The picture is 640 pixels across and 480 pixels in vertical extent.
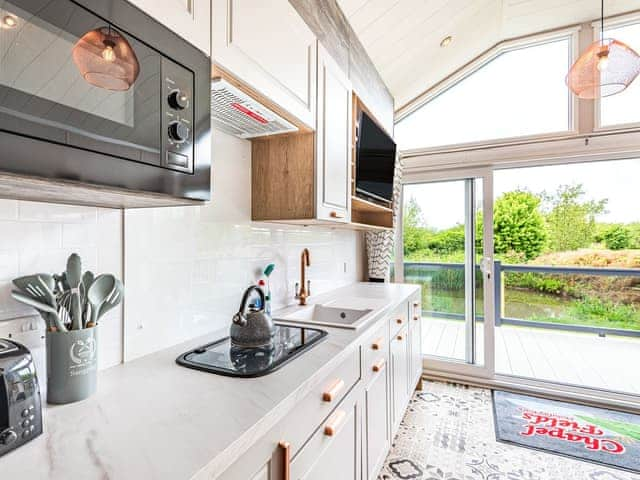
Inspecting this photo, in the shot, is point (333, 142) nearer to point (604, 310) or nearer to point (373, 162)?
point (373, 162)

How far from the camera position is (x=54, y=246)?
3.00 feet

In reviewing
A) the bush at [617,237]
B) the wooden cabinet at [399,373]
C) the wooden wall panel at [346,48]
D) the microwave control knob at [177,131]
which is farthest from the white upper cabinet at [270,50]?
the bush at [617,237]

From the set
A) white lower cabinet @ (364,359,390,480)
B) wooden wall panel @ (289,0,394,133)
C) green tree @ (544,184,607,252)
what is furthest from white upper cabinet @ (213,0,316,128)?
green tree @ (544,184,607,252)

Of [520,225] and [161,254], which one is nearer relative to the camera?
[161,254]

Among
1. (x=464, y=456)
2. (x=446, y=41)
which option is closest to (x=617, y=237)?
(x=446, y=41)

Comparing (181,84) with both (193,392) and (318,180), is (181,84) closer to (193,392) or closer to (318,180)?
(193,392)

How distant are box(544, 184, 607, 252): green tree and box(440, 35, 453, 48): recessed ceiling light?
108 inches

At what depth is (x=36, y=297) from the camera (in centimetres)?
78

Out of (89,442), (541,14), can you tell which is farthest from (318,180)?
(541,14)

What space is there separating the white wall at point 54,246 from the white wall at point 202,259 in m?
0.05

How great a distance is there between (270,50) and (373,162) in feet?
4.10

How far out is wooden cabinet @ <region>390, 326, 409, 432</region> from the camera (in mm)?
1960

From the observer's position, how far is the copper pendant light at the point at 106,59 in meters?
0.59

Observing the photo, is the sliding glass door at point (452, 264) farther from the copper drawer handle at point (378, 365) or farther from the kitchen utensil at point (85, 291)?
the kitchen utensil at point (85, 291)
